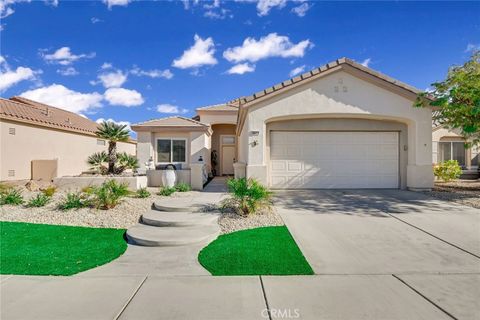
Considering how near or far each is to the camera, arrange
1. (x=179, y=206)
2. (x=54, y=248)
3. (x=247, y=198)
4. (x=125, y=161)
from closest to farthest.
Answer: (x=54, y=248) → (x=247, y=198) → (x=179, y=206) → (x=125, y=161)

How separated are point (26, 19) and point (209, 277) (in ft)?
42.2

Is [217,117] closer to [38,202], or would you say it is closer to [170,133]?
[170,133]

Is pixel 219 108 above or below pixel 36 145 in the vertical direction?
above

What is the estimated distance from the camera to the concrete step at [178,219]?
6.30 metres

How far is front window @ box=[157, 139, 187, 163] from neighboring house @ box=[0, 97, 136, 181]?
5911 millimetres

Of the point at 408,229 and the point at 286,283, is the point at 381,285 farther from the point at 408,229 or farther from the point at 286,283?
the point at 408,229

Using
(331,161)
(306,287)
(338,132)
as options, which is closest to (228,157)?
(331,161)

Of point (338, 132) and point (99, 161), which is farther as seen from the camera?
point (99, 161)

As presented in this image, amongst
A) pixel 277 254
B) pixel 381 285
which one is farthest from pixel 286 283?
pixel 381 285

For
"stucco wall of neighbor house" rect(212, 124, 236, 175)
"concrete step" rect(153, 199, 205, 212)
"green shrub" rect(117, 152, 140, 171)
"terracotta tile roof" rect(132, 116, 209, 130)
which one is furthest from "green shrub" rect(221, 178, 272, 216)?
"stucco wall of neighbor house" rect(212, 124, 236, 175)

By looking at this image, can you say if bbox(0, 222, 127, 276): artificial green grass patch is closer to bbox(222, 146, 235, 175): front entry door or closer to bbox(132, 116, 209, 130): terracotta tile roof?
bbox(132, 116, 209, 130): terracotta tile roof

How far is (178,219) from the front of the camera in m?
6.48

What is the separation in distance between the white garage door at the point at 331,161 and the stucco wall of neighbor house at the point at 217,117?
878 cm

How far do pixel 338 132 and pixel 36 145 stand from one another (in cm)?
1647
